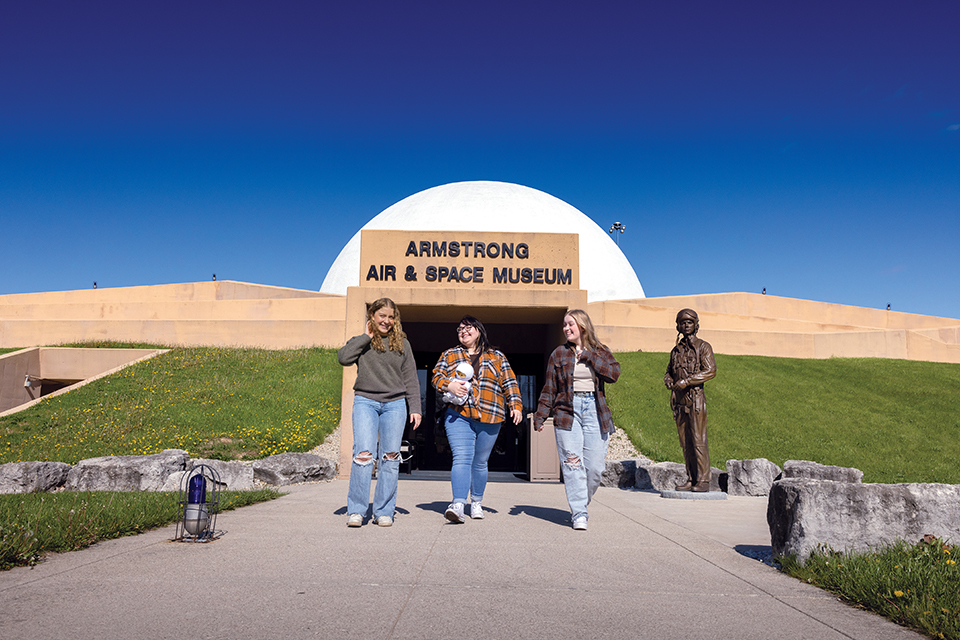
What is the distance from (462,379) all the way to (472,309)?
615 cm

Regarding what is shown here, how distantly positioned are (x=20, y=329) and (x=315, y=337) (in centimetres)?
1322

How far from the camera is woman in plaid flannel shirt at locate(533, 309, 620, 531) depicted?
5703mm

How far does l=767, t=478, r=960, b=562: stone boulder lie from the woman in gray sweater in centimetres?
292

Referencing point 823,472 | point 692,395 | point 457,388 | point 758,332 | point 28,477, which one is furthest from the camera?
point 758,332

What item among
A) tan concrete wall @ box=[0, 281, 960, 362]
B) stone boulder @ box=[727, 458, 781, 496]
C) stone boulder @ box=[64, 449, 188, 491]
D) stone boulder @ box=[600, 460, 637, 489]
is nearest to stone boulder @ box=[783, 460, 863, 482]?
stone boulder @ box=[727, 458, 781, 496]

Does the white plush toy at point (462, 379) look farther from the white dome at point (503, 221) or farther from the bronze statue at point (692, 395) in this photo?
the white dome at point (503, 221)

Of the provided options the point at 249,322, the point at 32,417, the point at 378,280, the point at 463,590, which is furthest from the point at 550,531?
the point at 249,322

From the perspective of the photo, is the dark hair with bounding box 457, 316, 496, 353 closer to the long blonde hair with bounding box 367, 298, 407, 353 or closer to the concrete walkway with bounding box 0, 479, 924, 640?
the long blonde hair with bounding box 367, 298, 407, 353

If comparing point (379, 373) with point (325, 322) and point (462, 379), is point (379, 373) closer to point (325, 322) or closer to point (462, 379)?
point (462, 379)

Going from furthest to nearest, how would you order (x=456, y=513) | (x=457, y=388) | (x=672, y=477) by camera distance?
(x=672, y=477) → (x=457, y=388) → (x=456, y=513)

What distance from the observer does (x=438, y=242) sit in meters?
11.8

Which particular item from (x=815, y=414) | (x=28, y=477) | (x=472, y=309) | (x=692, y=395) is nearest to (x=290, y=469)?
(x=28, y=477)

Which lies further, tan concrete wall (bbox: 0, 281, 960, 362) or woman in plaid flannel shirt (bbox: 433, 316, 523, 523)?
tan concrete wall (bbox: 0, 281, 960, 362)

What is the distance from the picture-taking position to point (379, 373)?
220 inches
